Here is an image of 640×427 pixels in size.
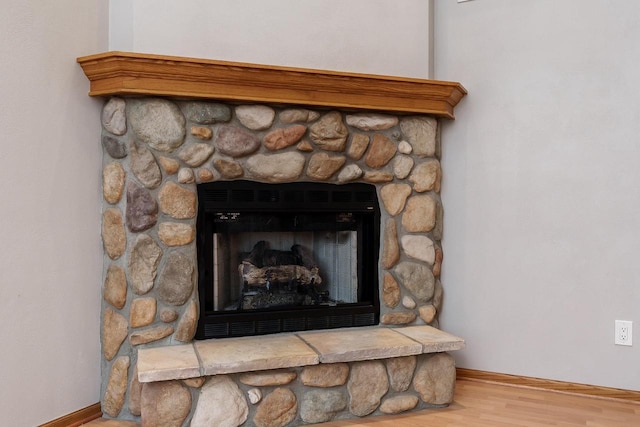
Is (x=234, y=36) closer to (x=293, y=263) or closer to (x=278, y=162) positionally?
(x=278, y=162)

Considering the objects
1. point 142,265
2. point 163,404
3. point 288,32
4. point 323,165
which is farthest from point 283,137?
point 163,404

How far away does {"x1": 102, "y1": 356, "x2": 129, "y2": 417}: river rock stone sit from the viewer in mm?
2188

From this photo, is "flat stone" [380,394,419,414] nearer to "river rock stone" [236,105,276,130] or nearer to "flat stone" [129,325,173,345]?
"flat stone" [129,325,173,345]

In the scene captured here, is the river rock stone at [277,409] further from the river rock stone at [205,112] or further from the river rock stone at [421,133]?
the river rock stone at [421,133]

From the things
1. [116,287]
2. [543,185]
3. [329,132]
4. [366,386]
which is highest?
[329,132]

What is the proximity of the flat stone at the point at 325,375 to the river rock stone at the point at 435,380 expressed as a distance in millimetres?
349

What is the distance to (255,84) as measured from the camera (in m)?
2.24

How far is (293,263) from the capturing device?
266 cm

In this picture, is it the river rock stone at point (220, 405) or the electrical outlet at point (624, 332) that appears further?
the electrical outlet at point (624, 332)

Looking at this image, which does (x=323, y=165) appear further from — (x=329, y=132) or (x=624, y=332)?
(x=624, y=332)

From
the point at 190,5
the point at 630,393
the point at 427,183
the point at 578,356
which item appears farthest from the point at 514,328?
the point at 190,5

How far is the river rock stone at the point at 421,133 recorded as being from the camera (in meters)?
2.62

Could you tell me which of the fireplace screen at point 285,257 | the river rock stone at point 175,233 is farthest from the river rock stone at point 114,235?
the fireplace screen at point 285,257

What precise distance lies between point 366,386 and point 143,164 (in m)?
1.34
